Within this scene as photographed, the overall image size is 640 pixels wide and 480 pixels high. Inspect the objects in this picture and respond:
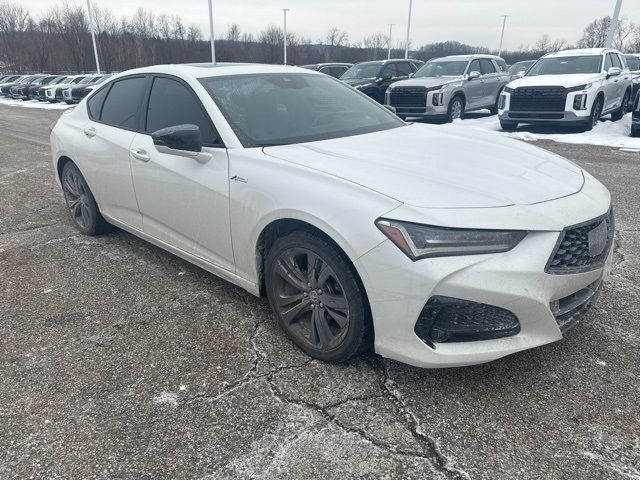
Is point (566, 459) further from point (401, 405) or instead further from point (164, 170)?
point (164, 170)

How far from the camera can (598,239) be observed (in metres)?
2.38

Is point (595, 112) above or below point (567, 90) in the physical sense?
below

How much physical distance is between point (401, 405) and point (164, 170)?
216cm

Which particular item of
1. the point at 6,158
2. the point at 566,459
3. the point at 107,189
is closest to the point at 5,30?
the point at 6,158

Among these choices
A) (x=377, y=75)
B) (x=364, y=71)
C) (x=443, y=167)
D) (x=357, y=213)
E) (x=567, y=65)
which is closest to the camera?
(x=357, y=213)

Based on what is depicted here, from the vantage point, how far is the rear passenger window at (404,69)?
15.5 m

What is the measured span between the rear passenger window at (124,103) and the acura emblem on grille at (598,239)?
10.4 feet

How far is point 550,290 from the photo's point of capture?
2.16 metres

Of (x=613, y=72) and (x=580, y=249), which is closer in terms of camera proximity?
(x=580, y=249)

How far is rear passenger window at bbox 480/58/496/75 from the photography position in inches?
550

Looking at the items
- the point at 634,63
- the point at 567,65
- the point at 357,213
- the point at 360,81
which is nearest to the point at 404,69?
the point at 360,81

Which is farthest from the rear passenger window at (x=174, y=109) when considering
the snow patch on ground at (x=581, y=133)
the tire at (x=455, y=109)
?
the tire at (x=455, y=109)

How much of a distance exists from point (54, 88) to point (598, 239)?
95.6 ft

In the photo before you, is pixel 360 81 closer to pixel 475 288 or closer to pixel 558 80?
pixel 558 80
